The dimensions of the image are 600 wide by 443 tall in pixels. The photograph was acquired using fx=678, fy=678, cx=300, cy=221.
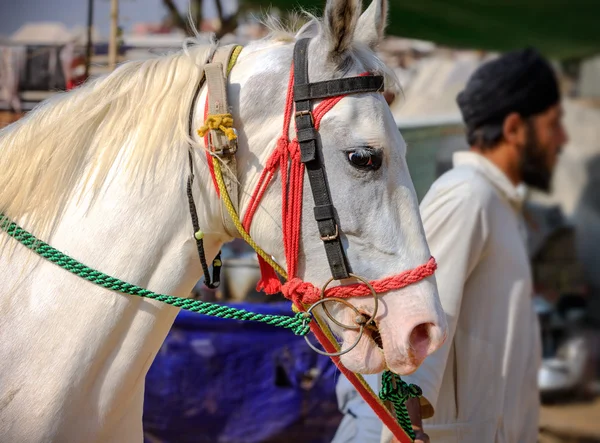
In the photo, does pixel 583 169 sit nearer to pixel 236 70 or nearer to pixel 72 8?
pixel 72 8

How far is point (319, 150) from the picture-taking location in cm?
163

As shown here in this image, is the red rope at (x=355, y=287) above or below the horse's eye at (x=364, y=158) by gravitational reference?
below

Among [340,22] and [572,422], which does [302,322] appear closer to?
[340,22]

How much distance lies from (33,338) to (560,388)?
6.10 metres

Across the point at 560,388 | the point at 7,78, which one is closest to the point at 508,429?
the point at 7,78

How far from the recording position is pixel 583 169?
8133 millimetres

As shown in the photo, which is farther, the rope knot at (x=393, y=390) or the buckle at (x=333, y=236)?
the rope knot at (x=393, y=390)

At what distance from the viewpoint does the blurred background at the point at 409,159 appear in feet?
11.5

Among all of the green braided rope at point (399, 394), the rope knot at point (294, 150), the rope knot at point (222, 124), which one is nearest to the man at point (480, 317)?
the green braided rope at point (399, 394)

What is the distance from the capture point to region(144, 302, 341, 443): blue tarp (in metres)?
3.46

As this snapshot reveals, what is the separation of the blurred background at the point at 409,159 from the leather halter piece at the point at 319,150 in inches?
13.4

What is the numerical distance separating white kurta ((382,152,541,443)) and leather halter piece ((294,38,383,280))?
2.23 feet

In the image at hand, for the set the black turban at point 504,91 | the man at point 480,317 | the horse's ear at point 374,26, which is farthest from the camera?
the black turban at point 504,91

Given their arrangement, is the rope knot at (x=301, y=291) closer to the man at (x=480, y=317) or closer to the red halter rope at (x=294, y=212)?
the red halter rope at (x=294, y=212)
